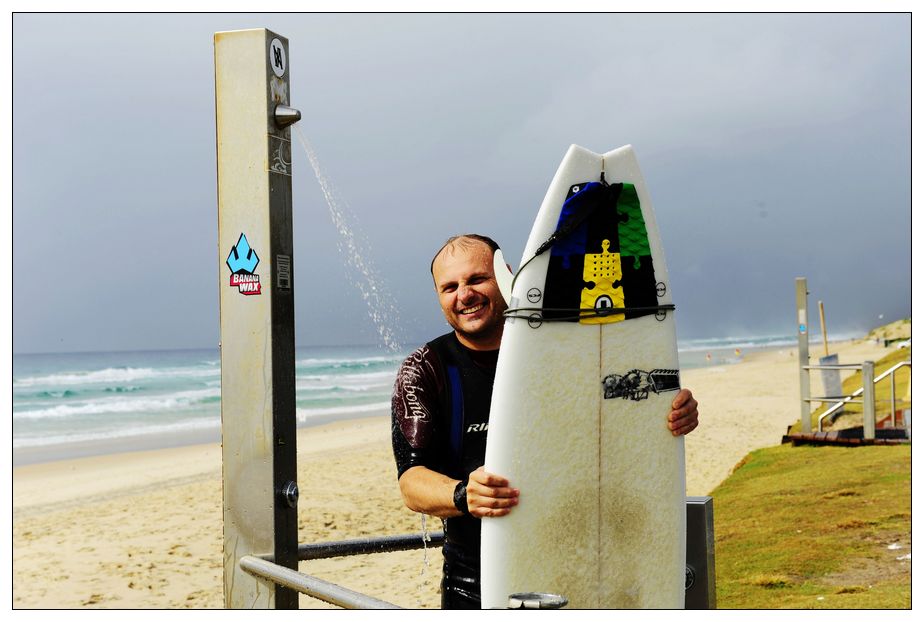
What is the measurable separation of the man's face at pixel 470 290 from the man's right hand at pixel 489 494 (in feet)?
1.34

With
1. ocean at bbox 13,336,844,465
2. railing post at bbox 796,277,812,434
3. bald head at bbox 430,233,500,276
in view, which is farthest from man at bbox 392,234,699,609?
ocean at bbox 13,336,844,465

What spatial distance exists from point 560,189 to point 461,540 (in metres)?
1.05

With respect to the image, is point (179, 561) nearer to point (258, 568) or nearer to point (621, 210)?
point (258, 568)

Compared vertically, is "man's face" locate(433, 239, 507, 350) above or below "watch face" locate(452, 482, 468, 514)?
above

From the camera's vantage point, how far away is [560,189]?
228 cm

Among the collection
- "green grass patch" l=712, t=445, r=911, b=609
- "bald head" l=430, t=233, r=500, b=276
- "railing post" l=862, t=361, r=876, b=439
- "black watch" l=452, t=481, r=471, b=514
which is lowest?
"green grass patch" l=712, t=445, r=911, b=609

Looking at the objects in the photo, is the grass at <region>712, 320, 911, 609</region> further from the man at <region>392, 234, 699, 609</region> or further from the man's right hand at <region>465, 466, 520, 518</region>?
the man's right hand at <region>465, 466, 520, 518</region>

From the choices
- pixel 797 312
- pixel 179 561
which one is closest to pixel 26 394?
pixel 179 561

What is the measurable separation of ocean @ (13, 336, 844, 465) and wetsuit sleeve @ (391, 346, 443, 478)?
1074 centimetres

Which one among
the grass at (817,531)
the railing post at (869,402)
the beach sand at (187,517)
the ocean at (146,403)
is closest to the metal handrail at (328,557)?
the beach sand at (187,517)

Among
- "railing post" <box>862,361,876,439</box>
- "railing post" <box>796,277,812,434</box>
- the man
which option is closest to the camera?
the man

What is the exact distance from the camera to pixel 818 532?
6.17m

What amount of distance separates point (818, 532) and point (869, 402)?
11.3 ft

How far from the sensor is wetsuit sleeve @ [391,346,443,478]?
2.34 metres
